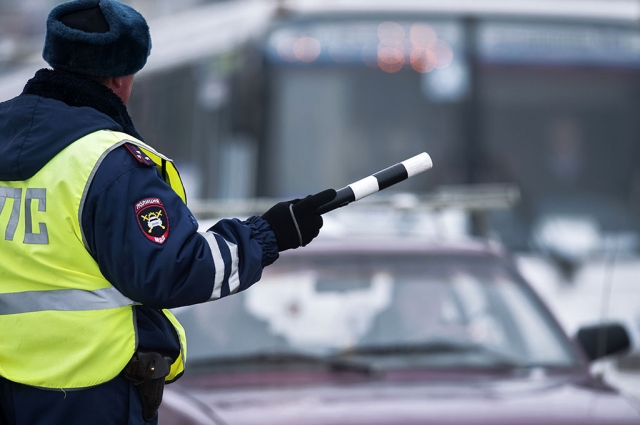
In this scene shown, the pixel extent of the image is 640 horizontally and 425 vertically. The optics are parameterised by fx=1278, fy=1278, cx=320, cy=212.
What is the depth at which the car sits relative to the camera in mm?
4230

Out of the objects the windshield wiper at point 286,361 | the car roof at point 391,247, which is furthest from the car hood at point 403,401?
the car roof at point 391,247

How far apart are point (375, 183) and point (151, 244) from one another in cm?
57

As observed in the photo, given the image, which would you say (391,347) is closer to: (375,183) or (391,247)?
(391,247)

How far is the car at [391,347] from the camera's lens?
4.23 m

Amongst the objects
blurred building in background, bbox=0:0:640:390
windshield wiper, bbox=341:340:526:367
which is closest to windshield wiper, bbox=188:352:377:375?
windshield wiper, bbox=341:340:526:367

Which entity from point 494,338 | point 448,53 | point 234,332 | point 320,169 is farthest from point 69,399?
point 448,53

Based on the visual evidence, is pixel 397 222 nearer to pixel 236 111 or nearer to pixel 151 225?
pixel 236 111

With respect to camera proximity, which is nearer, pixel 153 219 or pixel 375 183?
pixel 153 219

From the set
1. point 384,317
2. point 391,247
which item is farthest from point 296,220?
point 391,247

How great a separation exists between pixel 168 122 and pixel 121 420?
361 inches

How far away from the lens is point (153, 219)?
2.69 metres

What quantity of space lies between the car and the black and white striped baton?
128 cm

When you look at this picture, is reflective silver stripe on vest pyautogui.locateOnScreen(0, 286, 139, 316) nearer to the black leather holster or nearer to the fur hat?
the black leather holster

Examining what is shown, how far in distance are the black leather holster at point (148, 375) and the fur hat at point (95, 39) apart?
64 cm
